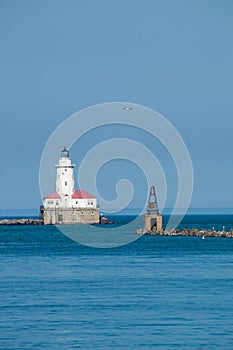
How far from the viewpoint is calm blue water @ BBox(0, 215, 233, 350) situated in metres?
33.5

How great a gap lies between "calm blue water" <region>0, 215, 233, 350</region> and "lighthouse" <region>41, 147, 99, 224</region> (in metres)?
77.0

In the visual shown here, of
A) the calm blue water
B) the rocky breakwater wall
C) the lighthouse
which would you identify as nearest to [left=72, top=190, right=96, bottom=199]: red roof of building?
the lighthouse

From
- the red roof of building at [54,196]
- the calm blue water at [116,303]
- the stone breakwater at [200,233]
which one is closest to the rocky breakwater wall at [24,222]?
the red roof of building at [54,196]

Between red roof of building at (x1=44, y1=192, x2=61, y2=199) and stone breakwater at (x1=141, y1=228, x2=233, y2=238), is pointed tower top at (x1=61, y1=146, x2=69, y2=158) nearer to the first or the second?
red roof of building at (x1=44, y1=192, x2=61, y2=199)

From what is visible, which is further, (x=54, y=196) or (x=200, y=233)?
(x=54, y=196)

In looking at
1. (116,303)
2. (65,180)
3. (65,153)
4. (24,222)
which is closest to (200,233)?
(65,180)

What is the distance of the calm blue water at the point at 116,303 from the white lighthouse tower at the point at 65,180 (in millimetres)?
76772

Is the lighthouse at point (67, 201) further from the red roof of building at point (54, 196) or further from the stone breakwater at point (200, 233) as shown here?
the stone breakwater at point (200, 233)

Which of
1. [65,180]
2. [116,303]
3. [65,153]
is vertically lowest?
[116,303]

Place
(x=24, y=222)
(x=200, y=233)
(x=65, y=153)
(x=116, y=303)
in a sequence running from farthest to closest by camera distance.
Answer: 1. (x=24, y=222)
2. (x=65, y=153)
3. (x=200, y=233)
4. (x=116, y=303)

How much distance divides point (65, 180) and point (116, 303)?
4186 inches

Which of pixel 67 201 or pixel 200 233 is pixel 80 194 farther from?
pixel 200 233

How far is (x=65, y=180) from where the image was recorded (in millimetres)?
147625

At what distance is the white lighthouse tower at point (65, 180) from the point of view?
484 feet
